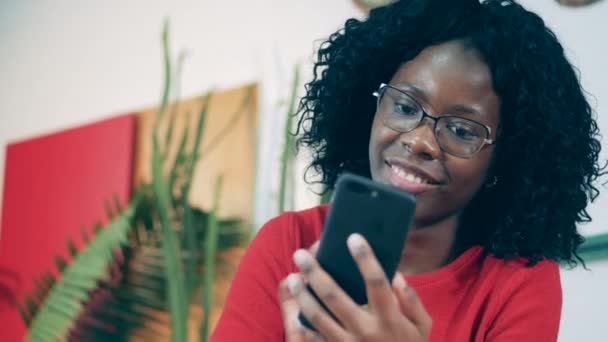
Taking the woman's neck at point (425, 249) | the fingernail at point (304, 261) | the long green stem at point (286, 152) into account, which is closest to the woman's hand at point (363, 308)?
the fingernail at point (304, 261)

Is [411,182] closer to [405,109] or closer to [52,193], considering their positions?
[405,109]

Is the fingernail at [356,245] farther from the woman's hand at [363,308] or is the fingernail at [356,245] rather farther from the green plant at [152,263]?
the green plant at [152,263]

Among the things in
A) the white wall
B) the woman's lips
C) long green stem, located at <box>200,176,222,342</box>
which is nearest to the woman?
the woman's lips

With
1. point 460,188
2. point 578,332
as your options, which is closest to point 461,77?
point 460,188

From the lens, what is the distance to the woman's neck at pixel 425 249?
1003 mm

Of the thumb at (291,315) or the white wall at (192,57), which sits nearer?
the thumb at (291,315)

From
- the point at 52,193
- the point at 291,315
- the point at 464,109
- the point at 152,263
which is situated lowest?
the point at 152,263

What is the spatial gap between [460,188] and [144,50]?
1.52 m

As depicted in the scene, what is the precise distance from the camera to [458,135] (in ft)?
2.93

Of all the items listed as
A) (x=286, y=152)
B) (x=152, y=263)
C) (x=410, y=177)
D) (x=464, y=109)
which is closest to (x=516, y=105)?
(x=464, y=109)

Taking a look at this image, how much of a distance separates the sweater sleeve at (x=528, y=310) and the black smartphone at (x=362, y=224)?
0.34 m

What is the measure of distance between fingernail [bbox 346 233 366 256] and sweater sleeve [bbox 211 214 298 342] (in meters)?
0.36

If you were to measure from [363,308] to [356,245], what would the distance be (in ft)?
0.25

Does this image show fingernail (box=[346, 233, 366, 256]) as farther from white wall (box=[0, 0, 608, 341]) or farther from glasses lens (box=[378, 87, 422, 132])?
white wall (box=[0, 0, 608, 341])
